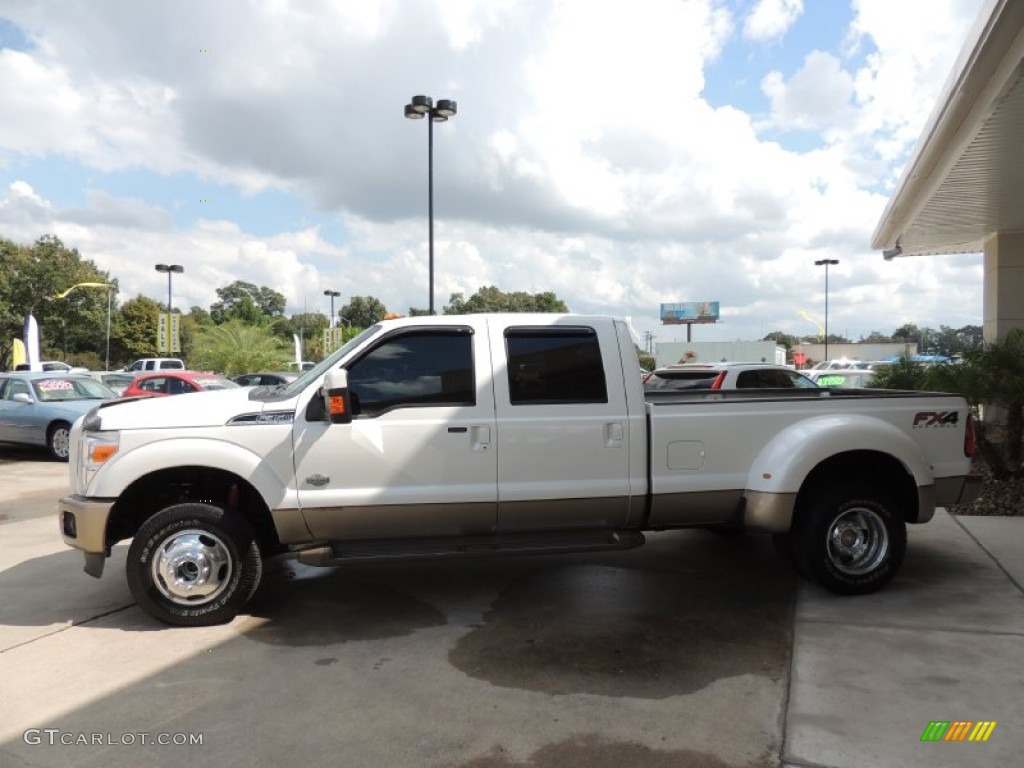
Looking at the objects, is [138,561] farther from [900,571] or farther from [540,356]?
[900,571]

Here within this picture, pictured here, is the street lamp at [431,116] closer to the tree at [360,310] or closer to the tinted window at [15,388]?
the tinted window at [15,388]

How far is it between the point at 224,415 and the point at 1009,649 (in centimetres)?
486

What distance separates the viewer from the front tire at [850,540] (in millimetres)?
5332

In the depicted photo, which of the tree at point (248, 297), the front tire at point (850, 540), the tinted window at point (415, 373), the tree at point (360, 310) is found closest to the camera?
the tinted window at point (415, 373)

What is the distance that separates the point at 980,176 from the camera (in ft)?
31.2

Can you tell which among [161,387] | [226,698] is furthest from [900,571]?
[161,387]

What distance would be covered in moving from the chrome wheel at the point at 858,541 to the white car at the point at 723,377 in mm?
4692

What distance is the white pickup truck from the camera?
4.79 metres

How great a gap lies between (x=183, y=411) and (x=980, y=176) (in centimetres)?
956

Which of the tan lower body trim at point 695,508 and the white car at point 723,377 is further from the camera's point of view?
the white car at point 723,377

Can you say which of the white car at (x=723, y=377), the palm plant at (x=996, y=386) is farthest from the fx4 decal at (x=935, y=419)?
the white car at (x=723, y=377)

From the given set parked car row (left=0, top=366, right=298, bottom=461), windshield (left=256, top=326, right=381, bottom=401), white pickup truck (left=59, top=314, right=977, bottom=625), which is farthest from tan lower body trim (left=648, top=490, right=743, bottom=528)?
parked car row (left=0, top=366, right=298, bottom=461)

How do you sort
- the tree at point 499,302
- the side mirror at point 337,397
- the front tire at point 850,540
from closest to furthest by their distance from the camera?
the side mirror at point 337,397 < the front tire at point 850,540 < the tree at point 499,302

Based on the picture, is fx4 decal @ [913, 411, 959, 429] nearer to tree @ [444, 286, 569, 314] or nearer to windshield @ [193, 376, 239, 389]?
windshield @ [193, 376, 239, 389]
